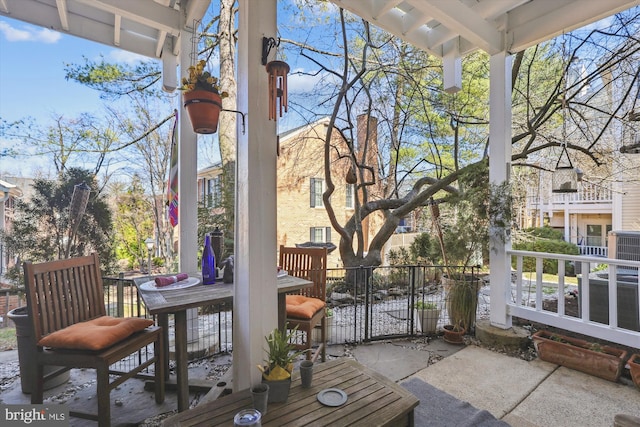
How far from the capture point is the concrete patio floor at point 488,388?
2.11 metres

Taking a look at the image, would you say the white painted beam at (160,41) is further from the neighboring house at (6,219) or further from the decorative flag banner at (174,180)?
the neighboring house at (6,219)

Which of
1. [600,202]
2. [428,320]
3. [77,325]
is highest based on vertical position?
[600,202]

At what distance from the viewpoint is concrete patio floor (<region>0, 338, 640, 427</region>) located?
83.2 inches

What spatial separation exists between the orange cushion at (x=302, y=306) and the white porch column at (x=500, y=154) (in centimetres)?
205

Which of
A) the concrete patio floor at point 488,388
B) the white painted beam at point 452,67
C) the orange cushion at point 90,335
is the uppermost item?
the white painted beam at point 452,67

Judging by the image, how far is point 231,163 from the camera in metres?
6.39

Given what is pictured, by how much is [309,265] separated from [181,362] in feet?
4.46

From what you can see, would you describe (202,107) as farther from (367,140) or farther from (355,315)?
(367,140)

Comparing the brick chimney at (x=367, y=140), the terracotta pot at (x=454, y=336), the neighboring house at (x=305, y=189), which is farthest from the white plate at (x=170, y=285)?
the neighboring house at (x=305, y=189)

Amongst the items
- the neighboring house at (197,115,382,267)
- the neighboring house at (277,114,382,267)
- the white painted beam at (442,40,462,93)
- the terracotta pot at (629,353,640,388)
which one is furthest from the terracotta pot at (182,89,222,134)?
the neighboring house at (197,115,382,267)

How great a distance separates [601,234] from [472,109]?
34.9 ft

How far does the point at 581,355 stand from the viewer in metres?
2.72

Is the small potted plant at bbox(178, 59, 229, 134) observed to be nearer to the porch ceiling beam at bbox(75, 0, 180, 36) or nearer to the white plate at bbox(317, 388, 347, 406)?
the porch ceiling beam at bbox(75, 0, 180, 36)

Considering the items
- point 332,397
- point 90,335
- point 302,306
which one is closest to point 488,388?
point 302,306
